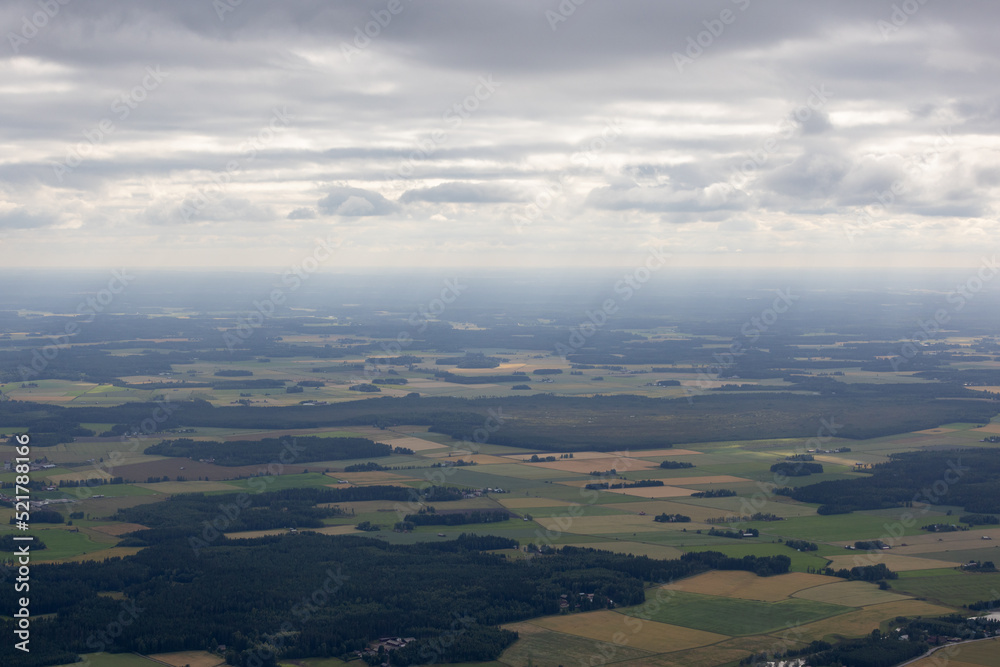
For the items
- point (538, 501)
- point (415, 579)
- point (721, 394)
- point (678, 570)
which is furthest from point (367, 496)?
point (721, 394)

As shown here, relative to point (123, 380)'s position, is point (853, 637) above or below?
below

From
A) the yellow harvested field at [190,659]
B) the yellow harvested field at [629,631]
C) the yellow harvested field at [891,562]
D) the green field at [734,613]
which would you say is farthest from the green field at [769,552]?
the yellow harvested field at [190,659]

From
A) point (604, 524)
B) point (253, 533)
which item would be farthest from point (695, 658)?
point (253, 533)

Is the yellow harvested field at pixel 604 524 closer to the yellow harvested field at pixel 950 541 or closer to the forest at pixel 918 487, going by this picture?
the forest at pixel 918 487

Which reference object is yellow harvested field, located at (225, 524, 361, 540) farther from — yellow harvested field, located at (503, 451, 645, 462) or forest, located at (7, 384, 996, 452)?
forest, located at (7, 384, 996, 452)

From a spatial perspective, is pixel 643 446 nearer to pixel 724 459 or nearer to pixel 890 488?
pixel 724 459
